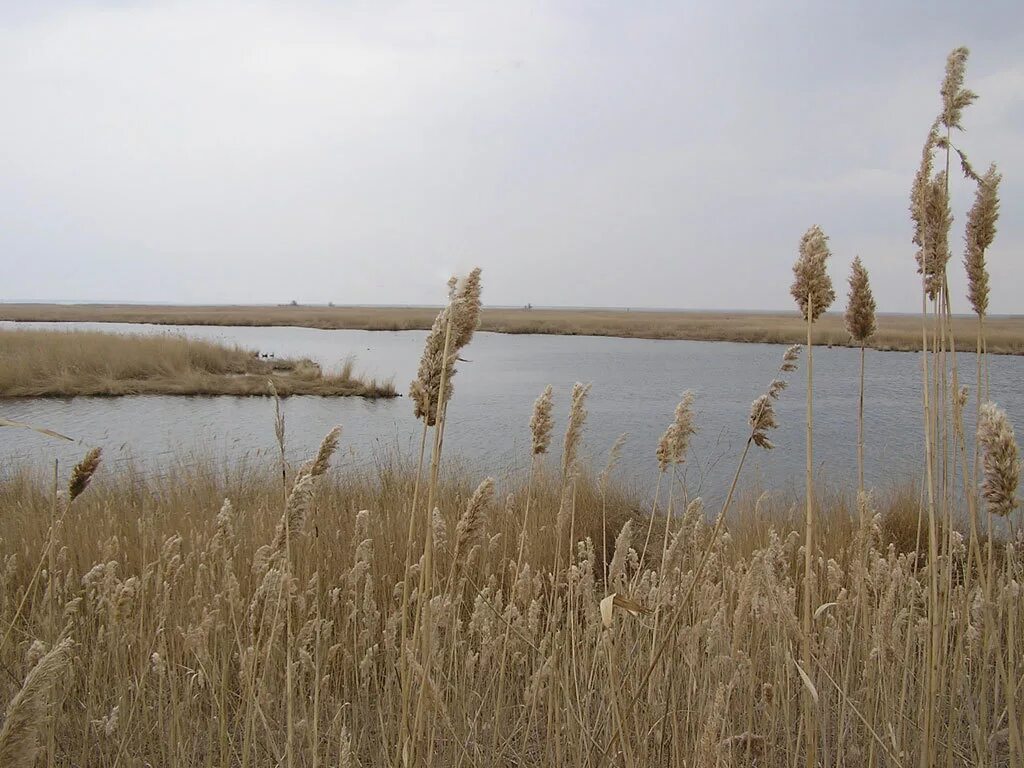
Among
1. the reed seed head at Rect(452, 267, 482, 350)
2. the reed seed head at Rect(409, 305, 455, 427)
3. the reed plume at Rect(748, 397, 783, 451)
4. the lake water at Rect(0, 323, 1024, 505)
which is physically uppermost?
the reed seed head at Rect(452, 267, 482, 350)

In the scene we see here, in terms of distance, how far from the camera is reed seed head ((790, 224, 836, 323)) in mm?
1106

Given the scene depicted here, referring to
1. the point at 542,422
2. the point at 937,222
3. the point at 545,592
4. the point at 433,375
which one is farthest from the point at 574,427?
the point at 545,592

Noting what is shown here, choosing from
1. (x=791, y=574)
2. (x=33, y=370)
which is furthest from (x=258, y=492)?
(x=33, y=370)

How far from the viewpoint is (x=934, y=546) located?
125 cm

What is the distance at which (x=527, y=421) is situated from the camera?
1299 cm

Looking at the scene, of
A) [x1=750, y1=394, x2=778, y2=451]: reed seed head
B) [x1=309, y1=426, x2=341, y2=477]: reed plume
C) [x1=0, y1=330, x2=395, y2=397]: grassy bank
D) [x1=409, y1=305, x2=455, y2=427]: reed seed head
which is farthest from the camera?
[x1=0, y1=330, x2=395, y2=397]: grassy bank

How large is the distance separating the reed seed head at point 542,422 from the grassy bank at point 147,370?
15.7 metres

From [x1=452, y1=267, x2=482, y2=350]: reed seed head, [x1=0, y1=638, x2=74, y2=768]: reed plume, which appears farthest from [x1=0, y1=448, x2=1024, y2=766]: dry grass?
[x1=0, y1=638, x2=74, y2=768]: reed plume

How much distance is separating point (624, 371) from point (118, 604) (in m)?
24.1

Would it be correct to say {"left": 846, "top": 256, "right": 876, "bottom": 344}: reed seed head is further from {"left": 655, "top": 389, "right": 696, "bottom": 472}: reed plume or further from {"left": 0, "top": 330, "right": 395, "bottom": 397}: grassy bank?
{"left": 0, "top": 330, "right": 395, "bottom": 397}: grassy bank

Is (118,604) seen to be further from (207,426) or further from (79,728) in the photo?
(207,426)

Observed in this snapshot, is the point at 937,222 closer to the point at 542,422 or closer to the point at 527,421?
the point at 542,422

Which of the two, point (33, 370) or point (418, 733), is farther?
point (33, 370)

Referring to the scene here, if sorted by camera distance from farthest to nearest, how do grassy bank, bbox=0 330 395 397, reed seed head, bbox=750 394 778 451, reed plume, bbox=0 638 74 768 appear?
grassy bank, bbox=0 330 395 397
reed seed head, bbox=750 394 778 451
reed plume, bbox=0 638 74 768
